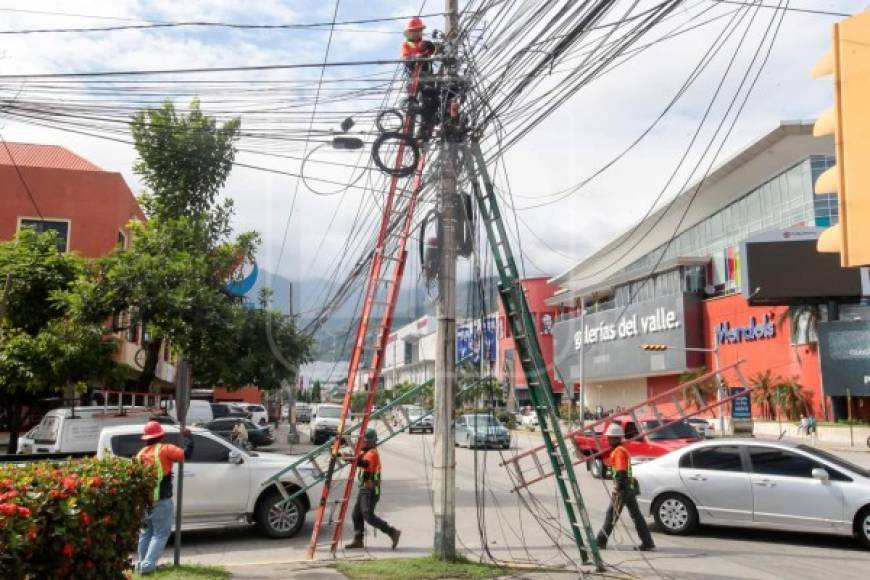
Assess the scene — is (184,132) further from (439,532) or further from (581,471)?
(581,471)

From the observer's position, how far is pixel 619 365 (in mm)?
61125

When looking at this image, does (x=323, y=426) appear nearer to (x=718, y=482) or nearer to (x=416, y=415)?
(x=416, y=415)

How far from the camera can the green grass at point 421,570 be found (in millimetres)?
8734

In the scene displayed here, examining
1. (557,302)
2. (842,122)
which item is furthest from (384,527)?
(557,302)

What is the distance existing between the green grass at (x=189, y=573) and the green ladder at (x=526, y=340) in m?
3.90

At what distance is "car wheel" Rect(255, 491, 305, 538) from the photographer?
39.7ft

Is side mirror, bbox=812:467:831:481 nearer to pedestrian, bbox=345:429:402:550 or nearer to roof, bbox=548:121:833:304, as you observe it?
pedestrian, bbox=345:429:402:550

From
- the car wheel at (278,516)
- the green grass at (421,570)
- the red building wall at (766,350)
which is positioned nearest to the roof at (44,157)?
the car wheel at (278,516)

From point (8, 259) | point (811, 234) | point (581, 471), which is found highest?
point (811, 234)

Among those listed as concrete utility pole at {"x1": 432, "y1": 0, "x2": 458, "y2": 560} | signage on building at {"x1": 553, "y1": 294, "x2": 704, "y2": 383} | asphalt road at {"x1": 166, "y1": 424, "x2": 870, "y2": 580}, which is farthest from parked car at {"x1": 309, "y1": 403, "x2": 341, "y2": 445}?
concrete utility pole at {"x1": 432, "y1": 0, "x2": 458, "y2": 560}

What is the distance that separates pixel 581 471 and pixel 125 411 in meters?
11.9

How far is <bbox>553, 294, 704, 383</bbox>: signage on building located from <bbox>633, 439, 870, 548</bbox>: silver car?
34527mm

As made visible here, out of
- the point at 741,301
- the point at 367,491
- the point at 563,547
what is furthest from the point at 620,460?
the point at 741,301

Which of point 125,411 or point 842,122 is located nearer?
point 842,122
